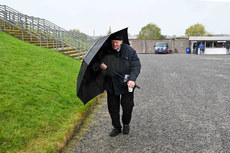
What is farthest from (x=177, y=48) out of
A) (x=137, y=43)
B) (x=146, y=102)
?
(x=146, y=102)

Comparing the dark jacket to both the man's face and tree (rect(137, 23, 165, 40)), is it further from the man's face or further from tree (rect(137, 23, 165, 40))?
tree (rect(137, 23, 165, 40))

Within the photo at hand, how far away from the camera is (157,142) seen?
3.02m

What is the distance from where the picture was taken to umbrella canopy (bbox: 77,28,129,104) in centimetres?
255

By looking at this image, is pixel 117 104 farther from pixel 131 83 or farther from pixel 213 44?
pixel 213 44

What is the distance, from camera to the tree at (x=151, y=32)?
6488 centimetres

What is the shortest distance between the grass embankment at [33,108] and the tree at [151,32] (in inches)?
2457

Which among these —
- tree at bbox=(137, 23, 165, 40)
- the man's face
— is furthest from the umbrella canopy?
tree at bbox=(137, 23, 165, 40)

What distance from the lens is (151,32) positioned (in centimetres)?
6550

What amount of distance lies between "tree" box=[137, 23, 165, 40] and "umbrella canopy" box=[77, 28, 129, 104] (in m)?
64.2

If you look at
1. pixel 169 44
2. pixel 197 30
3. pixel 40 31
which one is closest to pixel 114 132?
pixel 40 31

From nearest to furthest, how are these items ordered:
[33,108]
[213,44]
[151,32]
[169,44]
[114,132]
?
[114,132], [33,108], [213,44], [169,44], [151,32]

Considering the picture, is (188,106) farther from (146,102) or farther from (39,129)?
(39,129)

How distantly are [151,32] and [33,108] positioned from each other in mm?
65314

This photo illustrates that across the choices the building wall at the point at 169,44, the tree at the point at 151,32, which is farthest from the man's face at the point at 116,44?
the tree at the point at 151,32
